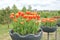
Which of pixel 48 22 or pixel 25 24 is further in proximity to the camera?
pixel 48 22

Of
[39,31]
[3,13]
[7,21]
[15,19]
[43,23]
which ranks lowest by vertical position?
[7,21]

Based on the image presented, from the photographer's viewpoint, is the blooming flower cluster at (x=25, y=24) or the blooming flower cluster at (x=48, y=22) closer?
the blooming flower cluster at (x=25, y=24)

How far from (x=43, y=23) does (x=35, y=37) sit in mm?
964

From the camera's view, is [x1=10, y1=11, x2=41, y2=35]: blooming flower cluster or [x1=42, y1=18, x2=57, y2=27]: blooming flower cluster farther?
[x1=42, y1=18, x2=57, y2=27]: blooming flower cluster

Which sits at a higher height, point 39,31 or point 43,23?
point 39,31

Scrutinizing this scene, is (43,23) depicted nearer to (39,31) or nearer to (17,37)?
(39,31)

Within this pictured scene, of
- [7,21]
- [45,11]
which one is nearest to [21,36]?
[45,11]

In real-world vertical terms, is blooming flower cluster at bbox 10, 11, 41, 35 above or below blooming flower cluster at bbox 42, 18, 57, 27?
above

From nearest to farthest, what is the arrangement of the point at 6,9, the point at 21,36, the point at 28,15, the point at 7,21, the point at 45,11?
the point at 21,36 < the point at 28,15 < the point at 45,11 < the point at 6,9 < the point at 7,21

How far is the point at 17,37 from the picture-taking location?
4.17 ft

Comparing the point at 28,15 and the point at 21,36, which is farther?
the point at 28,15

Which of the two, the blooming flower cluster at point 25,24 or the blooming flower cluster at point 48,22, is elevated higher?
the blooming flower cluster at point 25,24

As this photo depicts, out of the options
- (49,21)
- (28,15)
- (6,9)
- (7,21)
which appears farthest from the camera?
(7,21)

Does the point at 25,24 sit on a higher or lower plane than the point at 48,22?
higher
